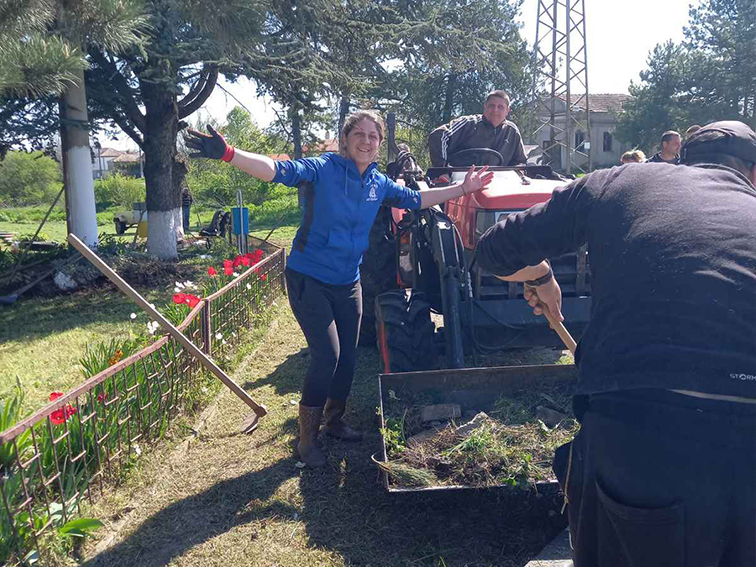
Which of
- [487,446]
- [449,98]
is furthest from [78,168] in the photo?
[449,98]

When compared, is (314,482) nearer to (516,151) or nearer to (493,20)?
(516,151)

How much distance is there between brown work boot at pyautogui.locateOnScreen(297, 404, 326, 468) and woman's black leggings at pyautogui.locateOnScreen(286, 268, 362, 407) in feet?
0.17

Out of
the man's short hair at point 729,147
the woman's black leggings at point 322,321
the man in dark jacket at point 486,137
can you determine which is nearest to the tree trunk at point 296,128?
the man in dark jacket at point 486,137

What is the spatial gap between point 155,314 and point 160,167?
26.1 ft

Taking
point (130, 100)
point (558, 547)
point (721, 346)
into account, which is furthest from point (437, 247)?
point (130, 100)

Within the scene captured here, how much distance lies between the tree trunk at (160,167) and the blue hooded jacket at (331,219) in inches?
318

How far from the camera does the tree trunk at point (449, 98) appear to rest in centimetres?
2478

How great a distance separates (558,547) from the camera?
2.87 metres

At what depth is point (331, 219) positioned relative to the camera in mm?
3631

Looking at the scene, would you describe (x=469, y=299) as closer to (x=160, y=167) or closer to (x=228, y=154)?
(x=228, y=154)

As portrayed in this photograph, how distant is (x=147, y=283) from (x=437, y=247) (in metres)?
6.40

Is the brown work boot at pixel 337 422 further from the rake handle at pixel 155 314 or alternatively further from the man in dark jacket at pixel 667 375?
the man in dark jacket at pixel 667 375

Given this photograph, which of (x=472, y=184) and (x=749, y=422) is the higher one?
(x=472, y=184)

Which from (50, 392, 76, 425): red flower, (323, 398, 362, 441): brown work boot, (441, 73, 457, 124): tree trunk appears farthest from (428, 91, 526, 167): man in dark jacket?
(441, 73, 457, 124): tree trunk
